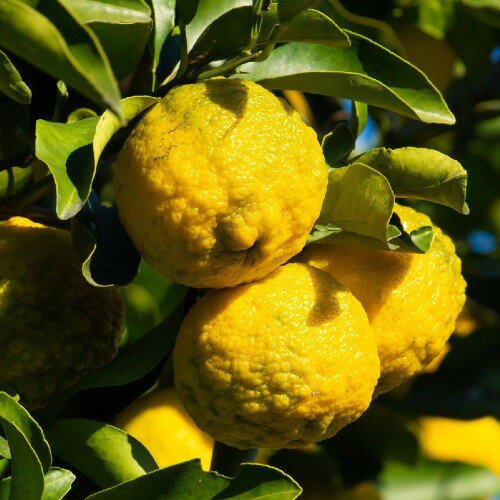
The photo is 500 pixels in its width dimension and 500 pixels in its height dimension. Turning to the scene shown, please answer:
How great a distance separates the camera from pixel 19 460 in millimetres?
1065

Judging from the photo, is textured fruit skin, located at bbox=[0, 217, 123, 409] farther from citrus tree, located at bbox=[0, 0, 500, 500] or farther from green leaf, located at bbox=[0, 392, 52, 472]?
green leaf, located at bbox=[0, 392, 52, 472]

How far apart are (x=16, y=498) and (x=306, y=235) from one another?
0.47 meters

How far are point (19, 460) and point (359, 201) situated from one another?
1.75 ft

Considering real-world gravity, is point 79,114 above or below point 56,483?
above

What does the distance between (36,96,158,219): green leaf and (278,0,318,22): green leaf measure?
191 millimetres

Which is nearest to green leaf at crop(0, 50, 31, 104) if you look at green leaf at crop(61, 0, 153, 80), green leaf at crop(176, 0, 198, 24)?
green leaf at crop(61, 0, 153, 80)

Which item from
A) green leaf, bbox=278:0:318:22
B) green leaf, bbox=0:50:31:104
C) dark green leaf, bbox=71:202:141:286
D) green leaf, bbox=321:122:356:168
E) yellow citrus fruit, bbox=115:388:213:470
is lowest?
yellow citrus fruit, bbox=115:388:213:470

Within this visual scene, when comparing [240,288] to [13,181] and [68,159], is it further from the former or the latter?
[13,181]

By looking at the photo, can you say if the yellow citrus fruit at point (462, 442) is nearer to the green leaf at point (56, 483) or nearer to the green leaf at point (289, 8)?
the green leaf at point (56, 483)

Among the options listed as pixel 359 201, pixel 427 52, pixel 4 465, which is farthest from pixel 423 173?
pixel 427 52

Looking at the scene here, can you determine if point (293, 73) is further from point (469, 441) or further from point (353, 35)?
point (469, 441)

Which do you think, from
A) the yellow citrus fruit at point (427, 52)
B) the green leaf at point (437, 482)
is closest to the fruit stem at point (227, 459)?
the green leaf at point (437, 482)

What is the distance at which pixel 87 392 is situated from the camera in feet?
4.70

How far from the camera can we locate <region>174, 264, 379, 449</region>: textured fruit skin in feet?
3.67
